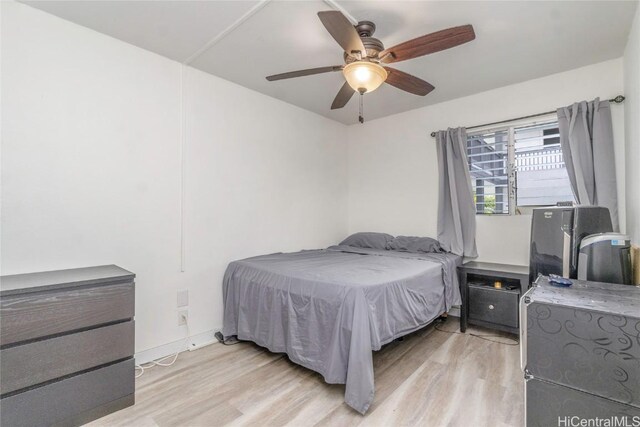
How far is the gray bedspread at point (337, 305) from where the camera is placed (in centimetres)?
183

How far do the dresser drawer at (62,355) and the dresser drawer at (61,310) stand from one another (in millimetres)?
47

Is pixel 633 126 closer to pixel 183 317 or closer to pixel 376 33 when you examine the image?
pixel 376 33

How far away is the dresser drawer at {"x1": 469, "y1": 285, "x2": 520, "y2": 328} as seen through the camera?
2705 millimetres

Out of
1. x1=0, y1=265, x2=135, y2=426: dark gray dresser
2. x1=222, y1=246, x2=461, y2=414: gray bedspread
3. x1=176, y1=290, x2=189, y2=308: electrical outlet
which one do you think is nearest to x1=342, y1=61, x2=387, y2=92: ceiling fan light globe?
x1=222, y1=246, x2=461, y2=414: gray bedspread

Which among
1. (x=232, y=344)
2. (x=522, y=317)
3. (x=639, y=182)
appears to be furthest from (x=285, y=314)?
(x=639, y=182)

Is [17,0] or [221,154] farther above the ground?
[17,0]

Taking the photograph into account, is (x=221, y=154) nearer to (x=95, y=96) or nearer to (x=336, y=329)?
(x=95, y=96)

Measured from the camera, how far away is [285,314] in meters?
2.22

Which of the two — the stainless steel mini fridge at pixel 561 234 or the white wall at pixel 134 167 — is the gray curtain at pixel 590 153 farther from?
the white wall at pixel 134 167


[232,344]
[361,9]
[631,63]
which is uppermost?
[361,9]

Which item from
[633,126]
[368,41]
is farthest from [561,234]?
[368,41]

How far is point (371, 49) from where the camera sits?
196 centimetres

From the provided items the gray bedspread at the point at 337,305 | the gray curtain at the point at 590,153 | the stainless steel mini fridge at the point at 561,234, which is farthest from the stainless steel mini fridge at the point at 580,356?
the gray curtain at the point at 590,153

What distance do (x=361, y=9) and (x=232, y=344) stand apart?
281cm
